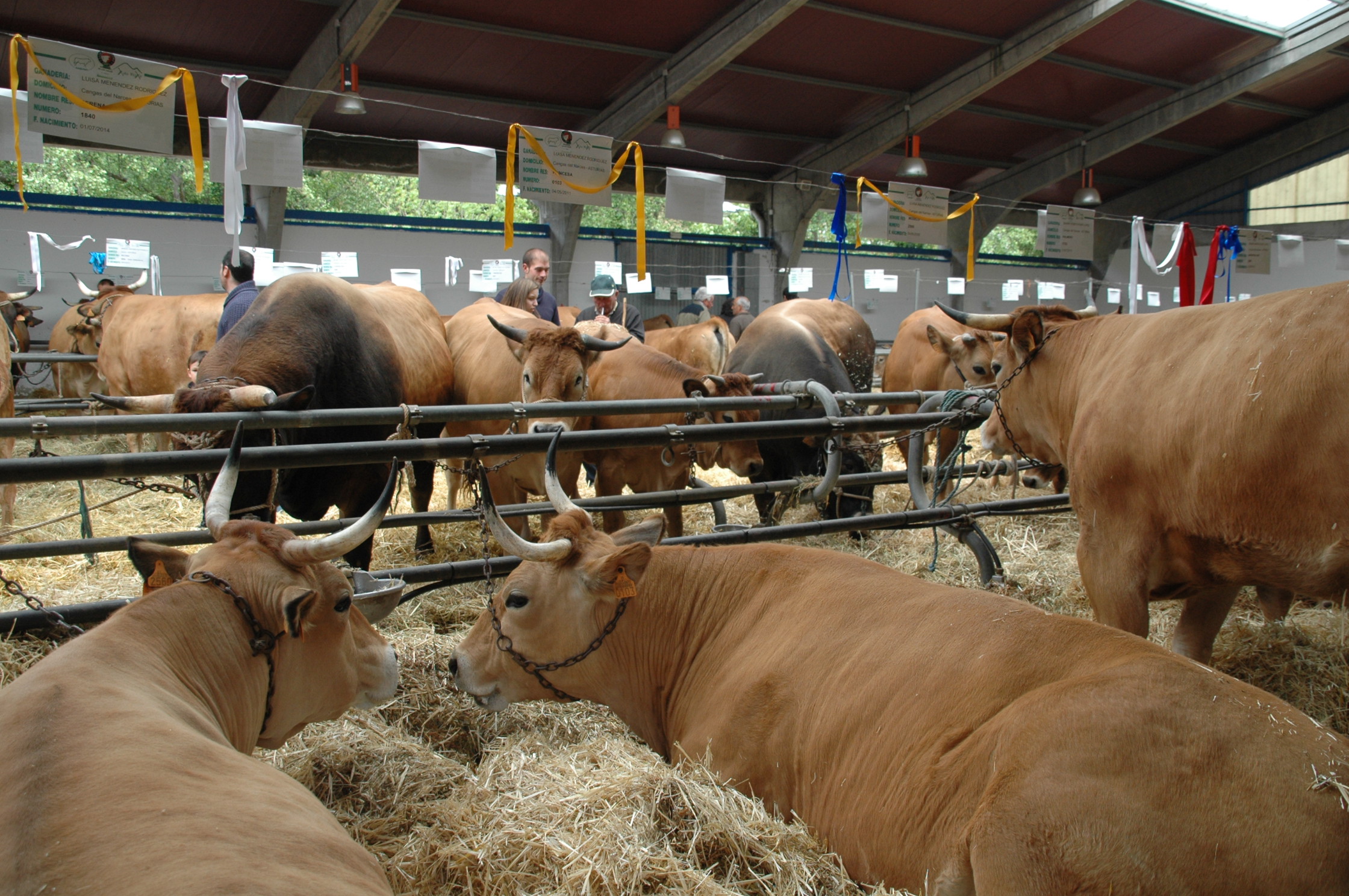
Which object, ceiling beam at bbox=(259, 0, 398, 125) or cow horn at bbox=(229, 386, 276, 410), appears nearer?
cow horn at bbox=(229, 386, 276, 410)

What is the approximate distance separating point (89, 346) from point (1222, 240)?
16248 millimetres

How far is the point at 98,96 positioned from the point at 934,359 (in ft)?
25.0

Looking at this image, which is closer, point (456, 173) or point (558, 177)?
point (456, 173)

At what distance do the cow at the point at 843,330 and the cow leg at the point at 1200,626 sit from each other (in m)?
5.01

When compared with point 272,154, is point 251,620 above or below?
below

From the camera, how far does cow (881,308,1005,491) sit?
794cm

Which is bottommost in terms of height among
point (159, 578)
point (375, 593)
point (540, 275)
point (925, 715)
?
point (925, 715)

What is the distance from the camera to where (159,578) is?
→ 2525 mm

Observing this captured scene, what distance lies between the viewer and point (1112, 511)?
337cm

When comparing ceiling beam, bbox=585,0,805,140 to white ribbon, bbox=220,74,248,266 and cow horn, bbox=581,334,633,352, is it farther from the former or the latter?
white ribbon, bbox=220,74,248,266

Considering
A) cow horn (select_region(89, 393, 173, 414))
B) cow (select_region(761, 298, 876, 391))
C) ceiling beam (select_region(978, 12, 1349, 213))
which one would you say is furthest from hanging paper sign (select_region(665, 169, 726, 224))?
ceiling beam (select_region(978, 12, 1349, 213))

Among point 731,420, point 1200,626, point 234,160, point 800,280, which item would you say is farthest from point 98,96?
point 800,280

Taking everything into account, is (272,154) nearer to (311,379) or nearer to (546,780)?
(311,379)

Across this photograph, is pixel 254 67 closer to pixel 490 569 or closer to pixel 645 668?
pixel 490 569
